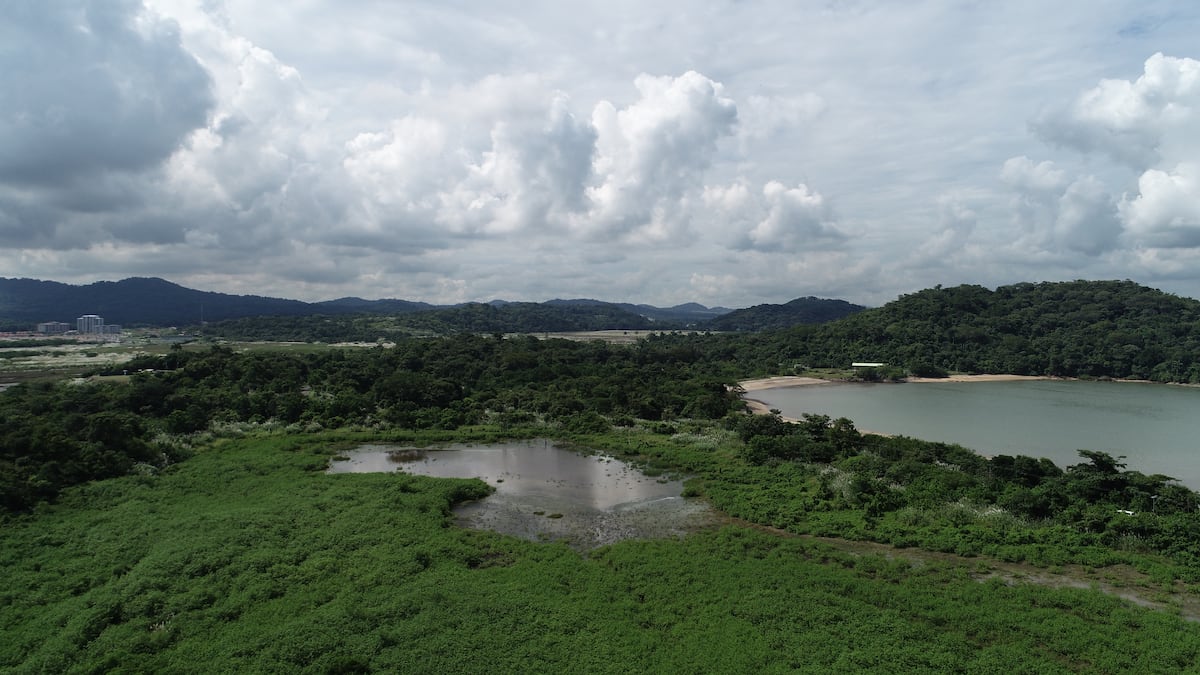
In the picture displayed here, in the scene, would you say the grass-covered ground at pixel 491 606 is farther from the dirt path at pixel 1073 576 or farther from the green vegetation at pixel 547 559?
the dirt path at pixel 1073 576

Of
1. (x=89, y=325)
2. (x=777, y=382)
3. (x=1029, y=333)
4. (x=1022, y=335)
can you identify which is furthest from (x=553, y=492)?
(x=89, y=325)

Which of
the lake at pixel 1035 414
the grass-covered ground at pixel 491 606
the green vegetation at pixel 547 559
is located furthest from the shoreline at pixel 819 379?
the grass-covered ground at pixel 491 606

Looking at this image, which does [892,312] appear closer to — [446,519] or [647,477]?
[647,477]

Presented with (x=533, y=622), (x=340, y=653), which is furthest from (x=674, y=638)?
(x=340, y=653)

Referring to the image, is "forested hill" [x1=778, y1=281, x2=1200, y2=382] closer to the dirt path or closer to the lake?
the lake

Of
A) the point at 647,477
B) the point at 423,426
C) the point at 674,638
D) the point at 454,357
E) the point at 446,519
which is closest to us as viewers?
the point at 674,638

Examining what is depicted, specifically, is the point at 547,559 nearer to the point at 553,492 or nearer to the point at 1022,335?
the point at 553,492
